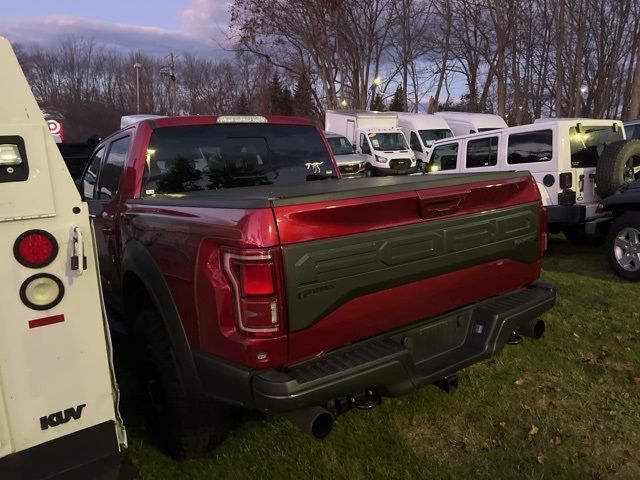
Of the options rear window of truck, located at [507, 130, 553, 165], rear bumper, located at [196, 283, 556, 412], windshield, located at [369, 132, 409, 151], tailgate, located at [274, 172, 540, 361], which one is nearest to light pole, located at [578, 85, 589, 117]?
windshield, located at [369, 132, 409, 151]

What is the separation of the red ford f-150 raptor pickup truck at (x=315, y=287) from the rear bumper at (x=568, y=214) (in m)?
4.34

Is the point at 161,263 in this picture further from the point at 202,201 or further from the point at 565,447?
the point at 565,447

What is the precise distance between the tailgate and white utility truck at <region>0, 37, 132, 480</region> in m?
0.81

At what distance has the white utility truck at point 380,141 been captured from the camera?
19859mm

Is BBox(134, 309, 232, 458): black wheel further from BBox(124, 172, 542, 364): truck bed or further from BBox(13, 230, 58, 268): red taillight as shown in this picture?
BBox(13, 230, 58, 268): red taillight

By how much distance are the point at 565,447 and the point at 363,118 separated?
63.9 ft

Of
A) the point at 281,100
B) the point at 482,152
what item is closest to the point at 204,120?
the point at 482,152

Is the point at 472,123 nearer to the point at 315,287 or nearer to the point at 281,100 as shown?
the point at 315,287

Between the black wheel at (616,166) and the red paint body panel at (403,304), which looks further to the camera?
the black wheel at (616,166)

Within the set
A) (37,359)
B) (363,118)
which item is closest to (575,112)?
(363,118)

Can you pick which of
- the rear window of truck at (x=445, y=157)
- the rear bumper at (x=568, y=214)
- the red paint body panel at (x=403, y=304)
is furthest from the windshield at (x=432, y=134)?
the red paint body panel at (x=403, y=304)

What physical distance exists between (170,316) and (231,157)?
5.79 ft

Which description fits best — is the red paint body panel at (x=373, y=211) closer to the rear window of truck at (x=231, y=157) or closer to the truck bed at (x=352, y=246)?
the truck bed at (x=352, y=246)

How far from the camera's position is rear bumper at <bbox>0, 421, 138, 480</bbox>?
1947 mm
